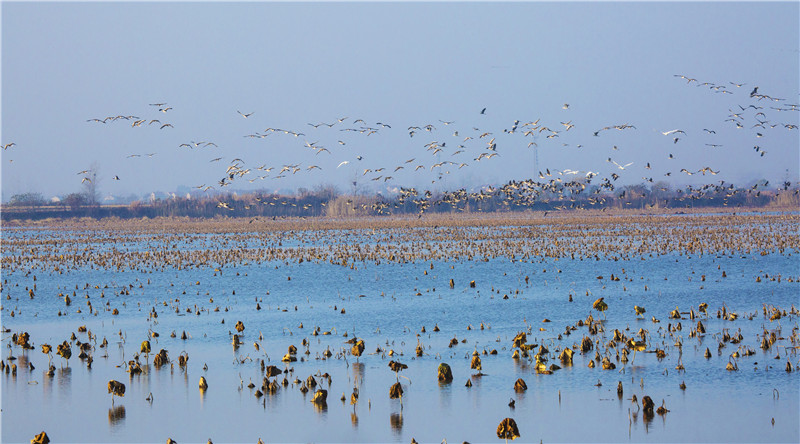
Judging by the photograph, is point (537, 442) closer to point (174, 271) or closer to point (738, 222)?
point (174, 271)

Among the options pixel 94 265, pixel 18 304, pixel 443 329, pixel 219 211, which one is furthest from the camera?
pixel 219 211

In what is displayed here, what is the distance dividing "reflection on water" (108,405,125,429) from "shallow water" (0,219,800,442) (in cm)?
5

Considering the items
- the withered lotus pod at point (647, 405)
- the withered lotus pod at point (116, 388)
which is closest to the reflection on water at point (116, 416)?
the withered lotus pod at point (116, 388)

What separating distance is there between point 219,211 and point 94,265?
69.1m

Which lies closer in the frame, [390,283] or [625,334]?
[625,334]

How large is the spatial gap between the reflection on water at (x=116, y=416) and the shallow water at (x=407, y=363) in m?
0.05

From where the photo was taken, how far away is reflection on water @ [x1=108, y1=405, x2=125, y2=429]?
13242 mm

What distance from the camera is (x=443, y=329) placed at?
20.7 meters

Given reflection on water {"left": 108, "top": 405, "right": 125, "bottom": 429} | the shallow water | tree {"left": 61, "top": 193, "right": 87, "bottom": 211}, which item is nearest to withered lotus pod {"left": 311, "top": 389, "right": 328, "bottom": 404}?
the shallow water

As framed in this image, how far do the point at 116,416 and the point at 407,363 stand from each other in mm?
5687

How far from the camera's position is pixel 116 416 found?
13.6 m

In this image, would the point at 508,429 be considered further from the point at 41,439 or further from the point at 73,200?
the point at 73,200

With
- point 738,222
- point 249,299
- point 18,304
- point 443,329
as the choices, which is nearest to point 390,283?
point 249,299

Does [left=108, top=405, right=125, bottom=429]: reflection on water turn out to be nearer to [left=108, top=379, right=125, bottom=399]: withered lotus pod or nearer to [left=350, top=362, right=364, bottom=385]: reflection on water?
[left=108, top=379, right=125, bottom=399]: withered lotus pod
